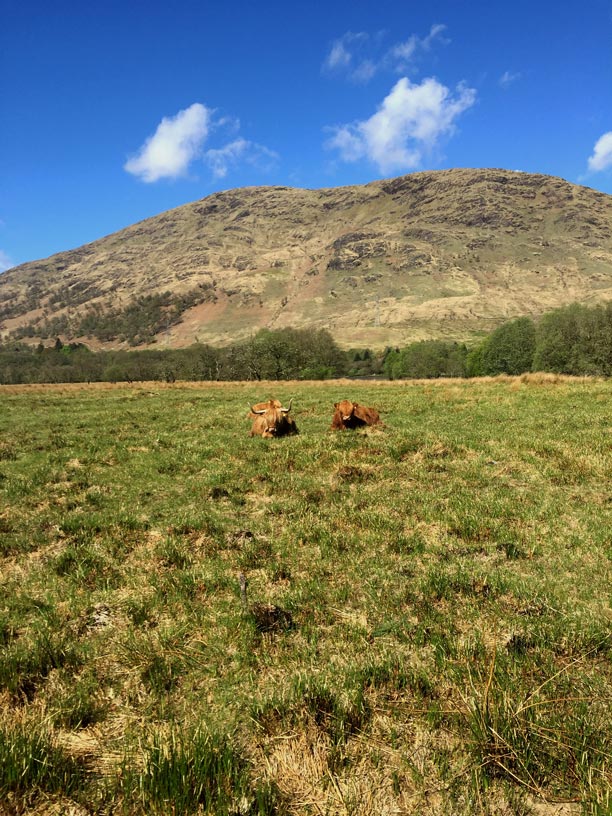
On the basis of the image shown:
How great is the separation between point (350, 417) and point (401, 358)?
136 m

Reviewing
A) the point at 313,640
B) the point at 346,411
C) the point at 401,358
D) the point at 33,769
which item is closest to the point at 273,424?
the point at 346,411

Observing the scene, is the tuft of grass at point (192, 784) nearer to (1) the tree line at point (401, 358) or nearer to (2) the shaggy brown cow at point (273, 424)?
(2) the shaggy brown cow at point (273, 424)

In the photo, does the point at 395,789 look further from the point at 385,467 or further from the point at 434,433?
the point at 434,433

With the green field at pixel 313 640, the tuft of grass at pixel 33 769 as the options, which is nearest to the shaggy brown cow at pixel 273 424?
the green field at pixel 313 640

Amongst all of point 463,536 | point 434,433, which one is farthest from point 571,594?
point 434,433

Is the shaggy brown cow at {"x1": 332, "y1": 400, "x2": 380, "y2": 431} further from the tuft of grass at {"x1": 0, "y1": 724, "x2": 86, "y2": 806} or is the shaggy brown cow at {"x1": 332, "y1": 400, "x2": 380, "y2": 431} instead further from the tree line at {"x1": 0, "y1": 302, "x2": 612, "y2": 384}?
the tree line at {"x1": 0, "y1": 302, "x2": 612, "y2": 384}

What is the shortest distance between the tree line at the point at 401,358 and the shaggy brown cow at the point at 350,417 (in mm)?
67882

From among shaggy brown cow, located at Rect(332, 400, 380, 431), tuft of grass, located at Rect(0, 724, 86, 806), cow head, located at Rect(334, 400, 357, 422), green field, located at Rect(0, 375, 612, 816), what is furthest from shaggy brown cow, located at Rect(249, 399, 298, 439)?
tuft of grass, located at Rect(0, 724, 86, 806)

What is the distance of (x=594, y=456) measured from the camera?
1082 cm

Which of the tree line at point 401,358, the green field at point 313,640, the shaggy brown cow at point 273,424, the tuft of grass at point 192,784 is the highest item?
the tree line at point 401,358

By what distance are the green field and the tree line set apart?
75.2 meters

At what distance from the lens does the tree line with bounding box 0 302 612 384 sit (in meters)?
77.4

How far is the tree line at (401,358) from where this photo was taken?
77.4 m

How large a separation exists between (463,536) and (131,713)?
17.4 ft
